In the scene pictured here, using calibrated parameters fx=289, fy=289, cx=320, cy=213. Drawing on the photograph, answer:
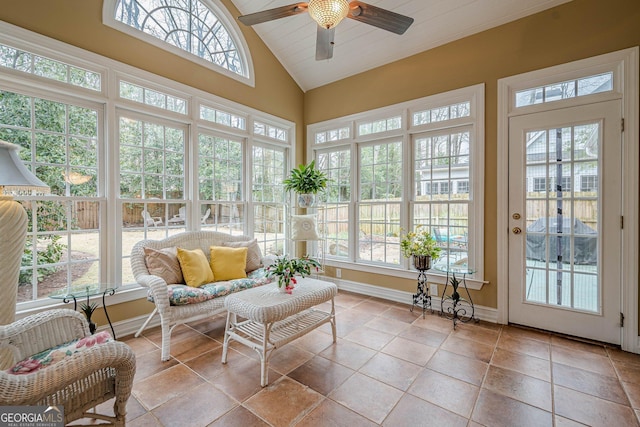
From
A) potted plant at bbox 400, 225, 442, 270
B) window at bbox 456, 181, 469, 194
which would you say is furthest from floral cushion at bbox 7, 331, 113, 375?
window at bbox 456, 181, 469, 194

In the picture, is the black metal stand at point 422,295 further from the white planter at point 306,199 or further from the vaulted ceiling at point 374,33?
the vaulted ceiling at point 374,33

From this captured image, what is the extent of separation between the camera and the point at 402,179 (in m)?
3.86

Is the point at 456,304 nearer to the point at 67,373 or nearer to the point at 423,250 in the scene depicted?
the point at 423,250

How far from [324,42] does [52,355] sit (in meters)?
2.71

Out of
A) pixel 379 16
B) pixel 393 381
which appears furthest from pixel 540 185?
pixel 393 381

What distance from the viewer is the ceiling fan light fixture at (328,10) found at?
193 cm

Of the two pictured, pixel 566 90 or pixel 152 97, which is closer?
pixel 566 90

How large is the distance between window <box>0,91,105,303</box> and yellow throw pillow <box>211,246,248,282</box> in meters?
1.05

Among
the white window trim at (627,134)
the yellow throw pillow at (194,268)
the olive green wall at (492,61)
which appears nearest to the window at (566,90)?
the white window trim at (627,134)

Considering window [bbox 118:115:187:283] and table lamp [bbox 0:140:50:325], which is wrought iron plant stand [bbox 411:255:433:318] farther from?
table lamp [bbox 0:140:50:325]

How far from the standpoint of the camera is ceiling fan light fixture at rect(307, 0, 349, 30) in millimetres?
1930

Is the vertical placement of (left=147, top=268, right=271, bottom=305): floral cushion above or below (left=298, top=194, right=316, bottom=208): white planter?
below

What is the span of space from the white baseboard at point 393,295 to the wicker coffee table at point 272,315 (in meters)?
1.49

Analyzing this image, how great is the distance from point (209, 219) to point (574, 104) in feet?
13.5
